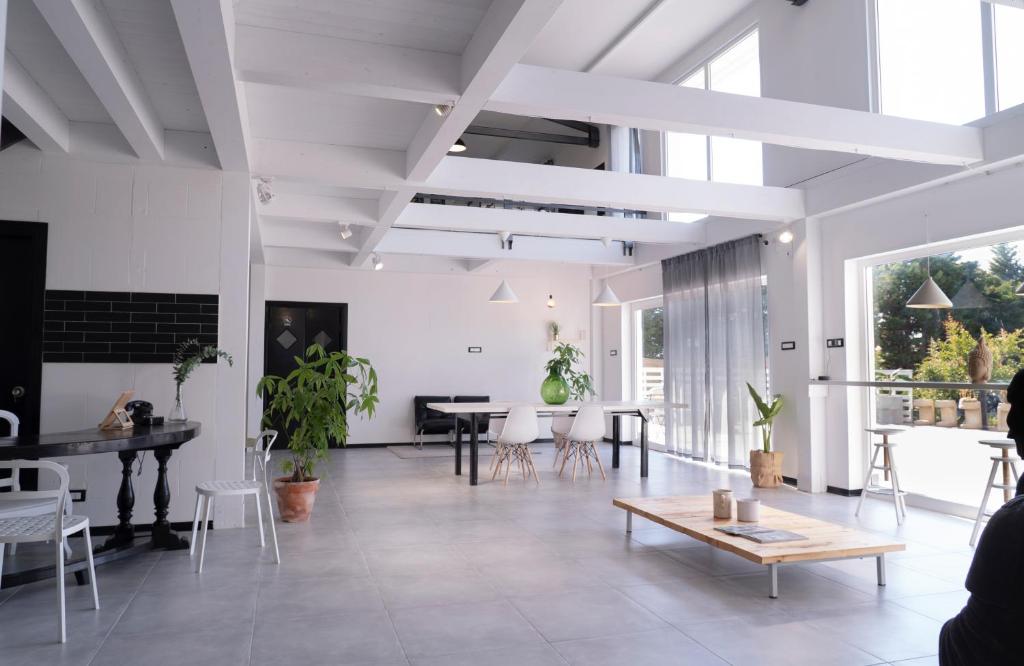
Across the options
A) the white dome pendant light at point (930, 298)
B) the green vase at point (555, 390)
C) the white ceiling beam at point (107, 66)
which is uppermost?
the white ceiling beam at point (107, 66)

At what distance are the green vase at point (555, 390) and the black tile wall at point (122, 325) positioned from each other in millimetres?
3771

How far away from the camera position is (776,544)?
3.61 m

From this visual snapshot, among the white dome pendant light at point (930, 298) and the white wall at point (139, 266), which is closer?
the white wall at point (139, 266)

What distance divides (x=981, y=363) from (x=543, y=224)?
4188 millimetres

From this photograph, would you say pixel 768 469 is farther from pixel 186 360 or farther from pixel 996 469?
pixel 186 360

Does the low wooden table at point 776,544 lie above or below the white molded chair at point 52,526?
below

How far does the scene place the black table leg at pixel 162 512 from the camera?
14.3 feet

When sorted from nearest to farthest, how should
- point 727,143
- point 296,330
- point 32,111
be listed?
point 32,111 < point 727,143 < point 296,330

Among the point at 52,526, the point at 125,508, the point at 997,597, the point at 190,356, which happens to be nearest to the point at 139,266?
the point at 190,356

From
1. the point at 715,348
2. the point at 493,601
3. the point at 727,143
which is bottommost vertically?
the point at 493,601

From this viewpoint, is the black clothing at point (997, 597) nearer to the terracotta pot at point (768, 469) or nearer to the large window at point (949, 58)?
the large window at point (949, 58)

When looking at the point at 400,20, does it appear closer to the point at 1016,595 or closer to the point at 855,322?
the point at 1016,595

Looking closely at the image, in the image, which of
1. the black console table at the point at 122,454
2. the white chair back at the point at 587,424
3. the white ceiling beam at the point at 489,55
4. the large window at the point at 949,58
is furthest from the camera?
the white chair back at the point at 587,424

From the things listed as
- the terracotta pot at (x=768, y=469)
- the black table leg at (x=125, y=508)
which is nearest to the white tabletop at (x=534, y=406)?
the terracotta pot at (x=768, y=469)
